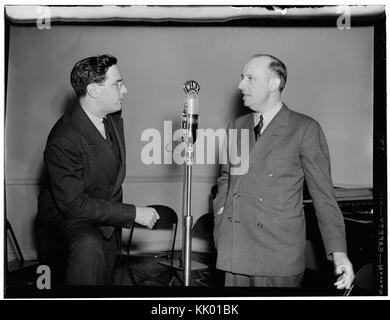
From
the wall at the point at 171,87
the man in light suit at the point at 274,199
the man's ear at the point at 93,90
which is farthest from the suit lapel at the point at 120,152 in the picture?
the man in light suit at the point at 274,199

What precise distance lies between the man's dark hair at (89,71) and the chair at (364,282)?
147 centimetres

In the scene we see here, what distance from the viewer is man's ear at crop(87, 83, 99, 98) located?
84.6 inches

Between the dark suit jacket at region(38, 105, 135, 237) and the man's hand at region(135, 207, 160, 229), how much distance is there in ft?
0.12

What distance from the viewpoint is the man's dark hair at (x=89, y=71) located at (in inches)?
84.9

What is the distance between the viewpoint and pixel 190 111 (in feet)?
5.60

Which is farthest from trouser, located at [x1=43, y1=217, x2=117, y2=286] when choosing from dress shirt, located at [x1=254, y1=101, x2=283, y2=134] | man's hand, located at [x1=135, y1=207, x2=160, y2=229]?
dress shirt, located at [x1=254, y1=101, x2=283, y2=134]

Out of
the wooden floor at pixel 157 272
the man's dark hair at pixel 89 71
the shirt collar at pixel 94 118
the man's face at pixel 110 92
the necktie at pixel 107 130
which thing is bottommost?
the wooden floor at pixel 157 272

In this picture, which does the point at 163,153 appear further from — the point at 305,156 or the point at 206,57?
the point at 206,57

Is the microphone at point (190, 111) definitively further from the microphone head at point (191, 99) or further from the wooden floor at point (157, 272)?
the wooden floor at point (157, 272)

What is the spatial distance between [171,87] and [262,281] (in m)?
1.90

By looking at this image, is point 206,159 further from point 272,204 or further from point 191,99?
point 191,99

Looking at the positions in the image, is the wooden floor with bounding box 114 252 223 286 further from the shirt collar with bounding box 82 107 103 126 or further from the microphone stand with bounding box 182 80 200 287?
the shirt collar with bounding box 82 107 103 126

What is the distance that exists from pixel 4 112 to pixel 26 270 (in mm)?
738

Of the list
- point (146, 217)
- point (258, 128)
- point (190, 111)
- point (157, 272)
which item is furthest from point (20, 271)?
point (258, 128)
